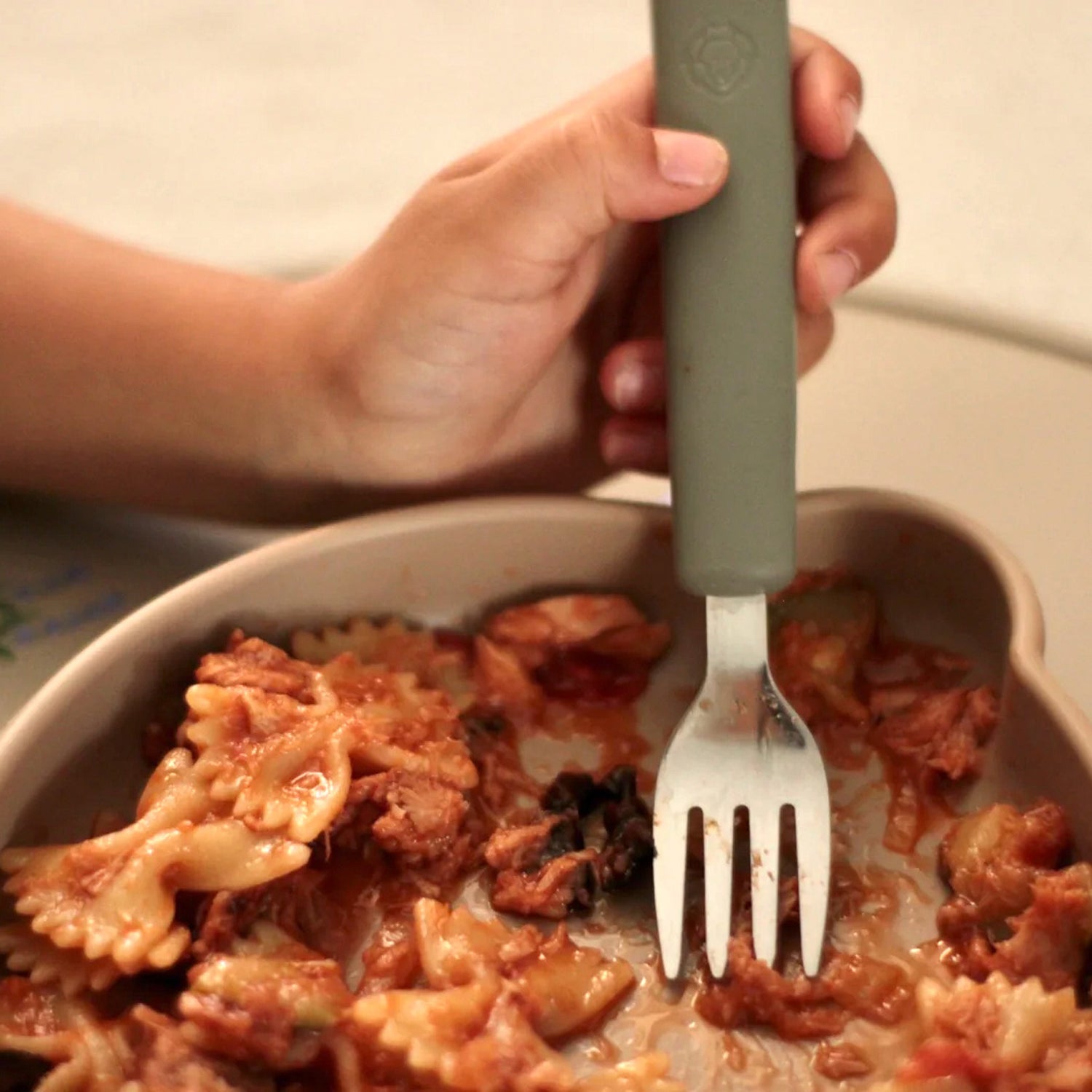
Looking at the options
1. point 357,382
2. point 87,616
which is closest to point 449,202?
point 357,382

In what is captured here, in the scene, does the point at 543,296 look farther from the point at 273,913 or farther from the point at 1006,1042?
the point at 1006,1042

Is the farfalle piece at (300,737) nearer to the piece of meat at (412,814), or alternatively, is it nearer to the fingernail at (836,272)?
the piece of meat at (412,814)

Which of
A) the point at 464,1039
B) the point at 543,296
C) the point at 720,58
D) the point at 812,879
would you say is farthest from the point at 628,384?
the point at 464,1039

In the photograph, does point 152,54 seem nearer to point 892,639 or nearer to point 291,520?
point 291,520

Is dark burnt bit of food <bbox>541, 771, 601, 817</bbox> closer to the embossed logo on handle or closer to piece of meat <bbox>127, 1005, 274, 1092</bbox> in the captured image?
piece of meat <bbox>127, 1005, 274, 1092</bbox>

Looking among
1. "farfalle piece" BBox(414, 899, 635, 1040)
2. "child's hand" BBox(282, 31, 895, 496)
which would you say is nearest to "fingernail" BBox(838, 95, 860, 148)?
"child's hand" BBox(282, 31, 895, 496)

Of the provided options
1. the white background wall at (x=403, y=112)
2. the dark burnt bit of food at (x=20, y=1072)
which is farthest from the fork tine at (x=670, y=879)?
the white background wall at (x=403, y=112)
